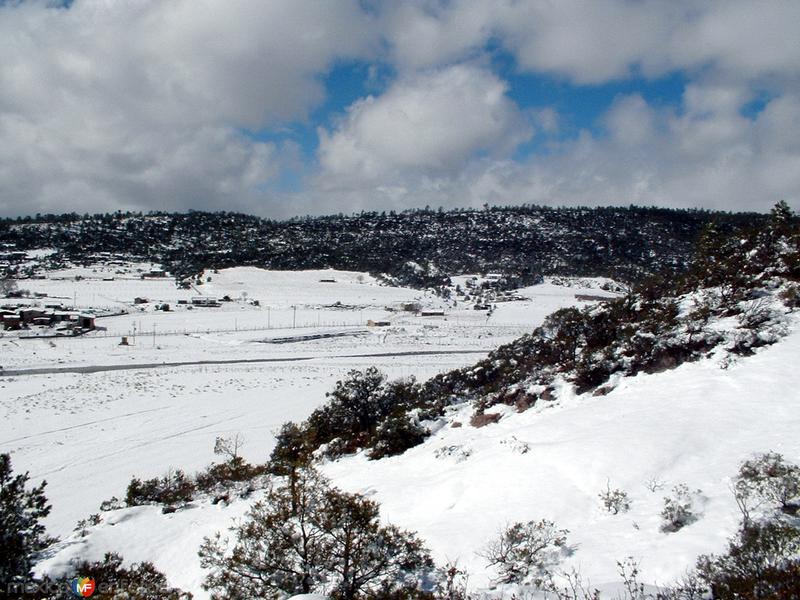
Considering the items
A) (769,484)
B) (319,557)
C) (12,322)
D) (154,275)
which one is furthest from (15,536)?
(154,275)

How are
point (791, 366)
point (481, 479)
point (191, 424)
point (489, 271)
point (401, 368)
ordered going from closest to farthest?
point (481, 479)
point (791, 366)
point (191, 424)
point (401, 368)
point (489, 271)

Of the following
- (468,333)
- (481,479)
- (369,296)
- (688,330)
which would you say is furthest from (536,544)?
(369,296)

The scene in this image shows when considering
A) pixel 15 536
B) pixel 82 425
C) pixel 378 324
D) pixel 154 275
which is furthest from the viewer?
pixel 154 275

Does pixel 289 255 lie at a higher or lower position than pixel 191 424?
higher

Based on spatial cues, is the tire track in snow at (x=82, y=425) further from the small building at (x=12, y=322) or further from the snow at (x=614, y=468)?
the small building at (x=12, y=322)

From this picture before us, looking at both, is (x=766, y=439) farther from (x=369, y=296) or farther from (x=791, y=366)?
(x=369, y=296)

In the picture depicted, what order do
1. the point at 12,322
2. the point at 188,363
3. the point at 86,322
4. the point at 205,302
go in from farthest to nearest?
the point at 205,302
the point at 86,322
the point at 12,322
the point at 188,363

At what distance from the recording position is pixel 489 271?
151125mm

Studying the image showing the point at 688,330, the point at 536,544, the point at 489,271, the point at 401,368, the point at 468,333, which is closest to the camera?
the point at 536,544

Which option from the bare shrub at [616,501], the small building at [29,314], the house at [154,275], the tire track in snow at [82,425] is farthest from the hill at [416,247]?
the bare shrub at [616,501]

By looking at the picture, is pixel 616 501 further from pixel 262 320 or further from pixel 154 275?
pixel 154 275

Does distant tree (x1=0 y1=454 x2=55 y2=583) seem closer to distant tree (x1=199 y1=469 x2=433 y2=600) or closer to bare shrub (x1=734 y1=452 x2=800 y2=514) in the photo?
distant tree (x1=199 y1=469 x2=433 y2=600)

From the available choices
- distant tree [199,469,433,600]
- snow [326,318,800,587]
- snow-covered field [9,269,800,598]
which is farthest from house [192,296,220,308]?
distant tree [199,469,433,600]

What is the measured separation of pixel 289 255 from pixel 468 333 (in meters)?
109
